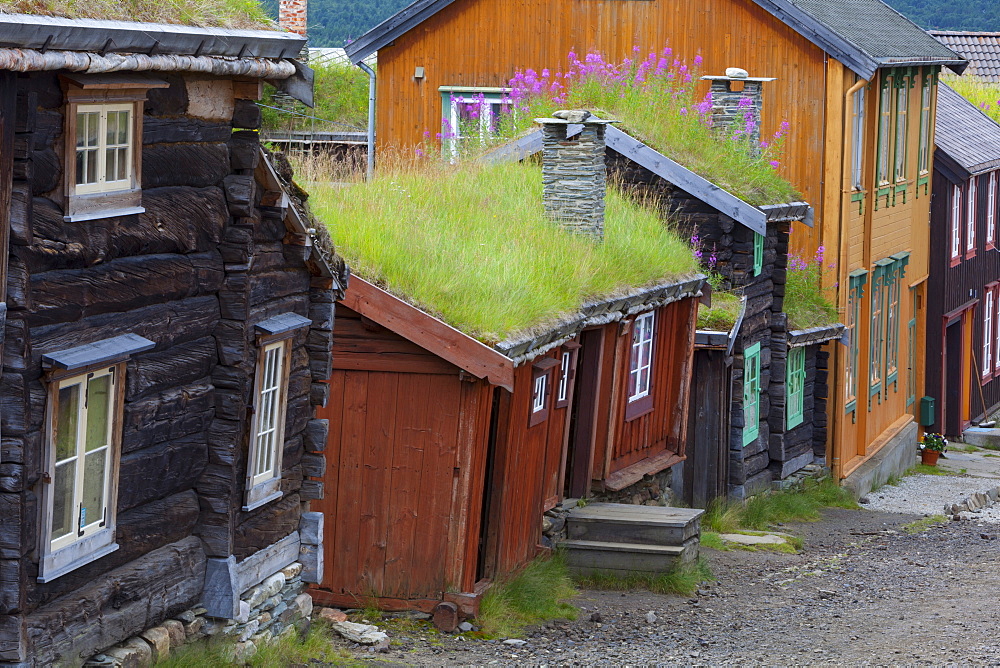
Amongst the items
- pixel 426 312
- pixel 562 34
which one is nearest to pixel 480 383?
pixel 426 312

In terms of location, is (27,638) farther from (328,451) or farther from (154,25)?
(328,451)

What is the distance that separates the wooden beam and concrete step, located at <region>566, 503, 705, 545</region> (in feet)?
9.11

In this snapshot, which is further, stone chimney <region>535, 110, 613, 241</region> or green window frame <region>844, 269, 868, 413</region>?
green window frame <region>844, 269, 868, 413</region>

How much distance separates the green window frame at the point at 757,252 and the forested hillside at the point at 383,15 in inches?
1168

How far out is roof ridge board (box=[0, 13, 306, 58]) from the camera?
5969mm

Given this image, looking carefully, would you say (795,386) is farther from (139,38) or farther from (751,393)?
(139,38)

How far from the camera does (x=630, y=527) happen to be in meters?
12.8

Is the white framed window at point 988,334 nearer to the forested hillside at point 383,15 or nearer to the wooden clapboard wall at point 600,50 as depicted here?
the wooden clapboard wall at point 600,50

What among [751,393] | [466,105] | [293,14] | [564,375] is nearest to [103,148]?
[564,375]

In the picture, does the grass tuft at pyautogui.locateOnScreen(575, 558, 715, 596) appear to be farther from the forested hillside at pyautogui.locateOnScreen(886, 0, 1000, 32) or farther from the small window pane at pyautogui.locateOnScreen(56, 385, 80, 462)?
the forested hillside at pyautogui.locateOnScreen(886, 0, 1000, 32)

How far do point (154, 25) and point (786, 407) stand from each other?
1314cm

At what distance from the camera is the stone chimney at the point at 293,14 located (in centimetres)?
2439

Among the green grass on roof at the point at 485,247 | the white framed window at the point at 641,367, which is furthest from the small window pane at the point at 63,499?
the white framed window at the point at 641,367

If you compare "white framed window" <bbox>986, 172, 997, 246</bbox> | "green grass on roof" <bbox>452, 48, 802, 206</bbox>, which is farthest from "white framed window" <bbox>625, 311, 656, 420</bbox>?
"white framed window" <bbox>986, 172, 997, 246</bbox>
